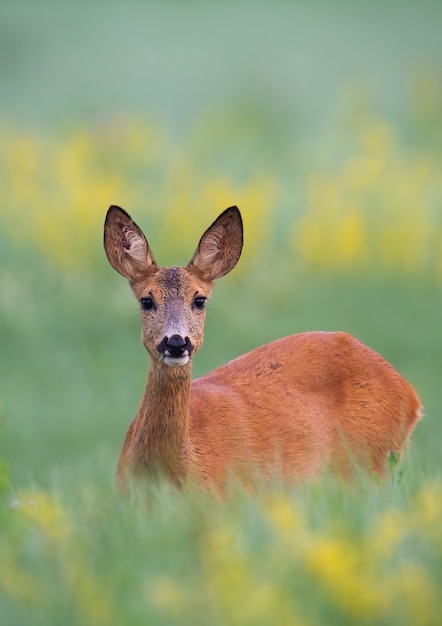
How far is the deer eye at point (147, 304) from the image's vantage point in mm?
5859

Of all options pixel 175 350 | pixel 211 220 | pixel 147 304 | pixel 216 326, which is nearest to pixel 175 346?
pixel 175 350

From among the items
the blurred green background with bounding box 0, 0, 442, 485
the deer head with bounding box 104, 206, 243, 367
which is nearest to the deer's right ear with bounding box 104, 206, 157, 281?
the deer head with bounding box 104, 206, 243, 367

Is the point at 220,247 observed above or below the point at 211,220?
below

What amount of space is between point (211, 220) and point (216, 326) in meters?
2.11

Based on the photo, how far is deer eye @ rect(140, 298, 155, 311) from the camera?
19.2ft

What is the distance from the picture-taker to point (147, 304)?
588 cm

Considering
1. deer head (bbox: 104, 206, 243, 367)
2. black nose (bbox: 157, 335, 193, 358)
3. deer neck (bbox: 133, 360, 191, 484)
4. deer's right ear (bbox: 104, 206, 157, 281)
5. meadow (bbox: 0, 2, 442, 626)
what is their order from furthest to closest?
1. deer's right ear (bbox: 104, 206, 157, 281)
2. deer neck (bbox: 133, 360, 191, 484)
3. deer head (bbox: 104, 206, 243, 367)
4. black nose (bbox: 157, 335, 193, 358)
5. meadow (bbox: 0, 2, 442, 626)

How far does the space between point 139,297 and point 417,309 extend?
21.1 ft

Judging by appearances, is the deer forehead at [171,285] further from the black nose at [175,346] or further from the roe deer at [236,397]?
the black nose at [175,346]

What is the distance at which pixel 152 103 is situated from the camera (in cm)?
2330

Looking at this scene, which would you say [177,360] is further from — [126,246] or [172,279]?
[126,246]

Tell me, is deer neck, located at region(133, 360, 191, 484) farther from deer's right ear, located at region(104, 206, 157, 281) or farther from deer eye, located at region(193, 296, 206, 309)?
deer's right ear, located at region(104, 206, 157, 281)

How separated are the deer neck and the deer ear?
1.62 feet

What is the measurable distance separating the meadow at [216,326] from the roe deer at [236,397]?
0.29 metres
